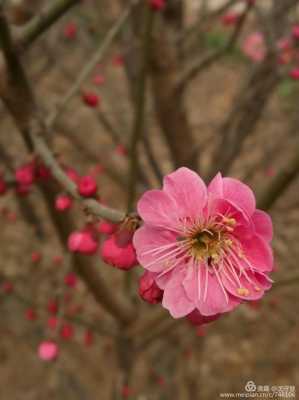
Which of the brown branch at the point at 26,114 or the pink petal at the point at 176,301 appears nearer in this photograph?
the pink petal at the point at 176,301

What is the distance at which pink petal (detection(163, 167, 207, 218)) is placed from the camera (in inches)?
33.7

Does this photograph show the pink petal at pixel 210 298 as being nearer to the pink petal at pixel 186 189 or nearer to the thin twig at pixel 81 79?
the pink petal at pixel 186 189

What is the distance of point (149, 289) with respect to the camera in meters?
0.87

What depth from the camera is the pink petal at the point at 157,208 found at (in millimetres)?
844

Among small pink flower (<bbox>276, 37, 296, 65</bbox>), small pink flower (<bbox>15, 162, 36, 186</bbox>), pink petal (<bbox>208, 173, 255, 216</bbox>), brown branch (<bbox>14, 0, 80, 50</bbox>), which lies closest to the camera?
pink petal (<bbox>208, 173, 255, 216</bbox>)

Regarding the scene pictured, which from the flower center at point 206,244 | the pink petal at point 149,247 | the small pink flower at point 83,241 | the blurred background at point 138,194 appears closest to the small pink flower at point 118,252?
the pink petal at point 149,247

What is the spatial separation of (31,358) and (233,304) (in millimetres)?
2838

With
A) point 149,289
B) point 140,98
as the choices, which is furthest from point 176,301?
point 140,98

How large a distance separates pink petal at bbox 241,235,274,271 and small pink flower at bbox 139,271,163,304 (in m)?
0.16

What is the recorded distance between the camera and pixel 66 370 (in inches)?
127

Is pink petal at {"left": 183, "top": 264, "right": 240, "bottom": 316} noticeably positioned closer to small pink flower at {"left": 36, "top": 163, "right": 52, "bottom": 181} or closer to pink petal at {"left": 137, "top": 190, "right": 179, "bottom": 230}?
pink petal at {"left": 137, "top": 190, "right": 179, "bottom": 230}

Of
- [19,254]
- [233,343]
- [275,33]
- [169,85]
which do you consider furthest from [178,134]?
[19,254]

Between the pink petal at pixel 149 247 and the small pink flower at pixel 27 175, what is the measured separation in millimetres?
585

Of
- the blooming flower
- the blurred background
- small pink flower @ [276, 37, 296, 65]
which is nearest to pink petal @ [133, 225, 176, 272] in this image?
the blooming flower
